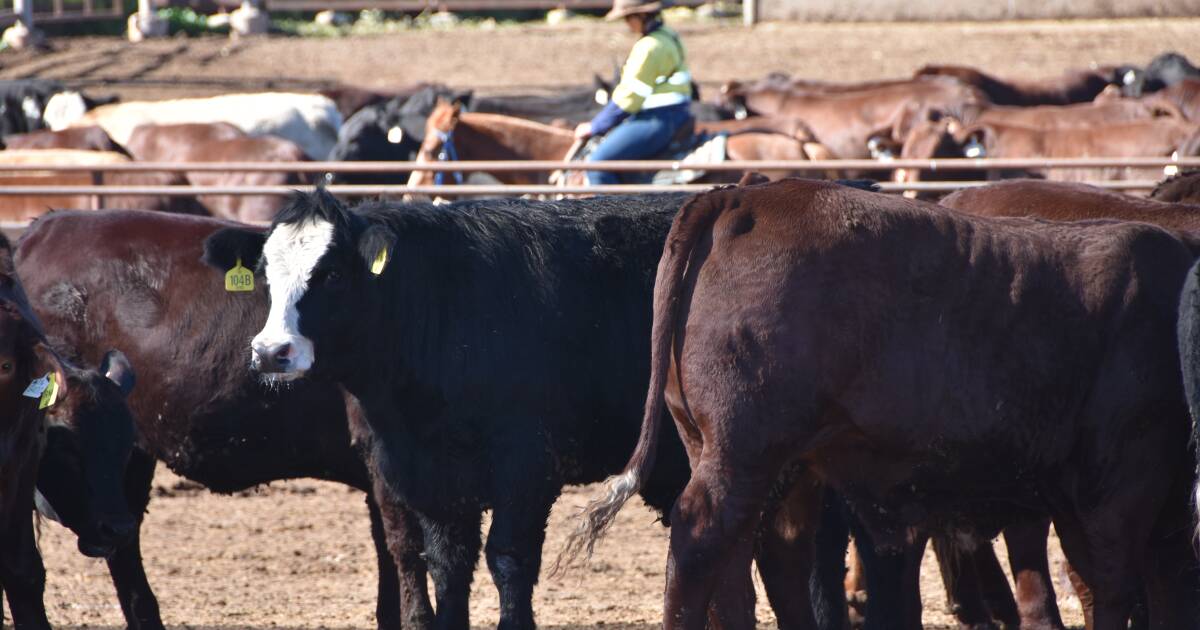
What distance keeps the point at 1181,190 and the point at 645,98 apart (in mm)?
4315

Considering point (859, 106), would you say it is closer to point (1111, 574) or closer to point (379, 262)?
point (379, 262)

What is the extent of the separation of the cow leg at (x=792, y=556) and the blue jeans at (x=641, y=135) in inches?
212

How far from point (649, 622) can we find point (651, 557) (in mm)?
1129

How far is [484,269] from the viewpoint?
16.5 feet

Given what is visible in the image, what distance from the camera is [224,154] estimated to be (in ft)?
43.5

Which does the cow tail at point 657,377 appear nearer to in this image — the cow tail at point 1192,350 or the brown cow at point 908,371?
the brown cow at point 908,371

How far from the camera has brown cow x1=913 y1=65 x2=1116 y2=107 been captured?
19.7 m

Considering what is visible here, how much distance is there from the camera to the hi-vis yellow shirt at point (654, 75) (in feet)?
30.8

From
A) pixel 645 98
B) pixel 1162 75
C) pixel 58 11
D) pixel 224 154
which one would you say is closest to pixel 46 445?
pixel 645 98

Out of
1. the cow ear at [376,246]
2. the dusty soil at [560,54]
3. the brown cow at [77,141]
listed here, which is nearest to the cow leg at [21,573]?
the cow ear at [376,246]

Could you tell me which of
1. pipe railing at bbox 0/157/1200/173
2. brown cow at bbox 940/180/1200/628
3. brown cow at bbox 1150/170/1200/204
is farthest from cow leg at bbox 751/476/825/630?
pipe railing at bbox 0/157/1200/173

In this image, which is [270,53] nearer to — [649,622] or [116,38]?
[116,38]

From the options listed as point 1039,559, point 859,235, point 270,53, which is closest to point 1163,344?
point 859,235

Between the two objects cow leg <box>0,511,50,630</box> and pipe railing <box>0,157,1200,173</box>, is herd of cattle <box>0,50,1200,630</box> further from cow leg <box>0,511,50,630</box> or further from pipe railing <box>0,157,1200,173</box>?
pipe railing <box>0,157,1200,173</box>
